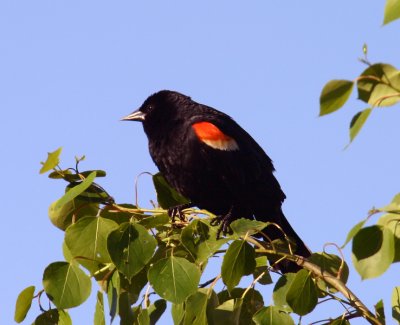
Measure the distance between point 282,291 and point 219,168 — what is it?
156 cm

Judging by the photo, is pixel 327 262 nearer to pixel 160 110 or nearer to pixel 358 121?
pixel 358 121

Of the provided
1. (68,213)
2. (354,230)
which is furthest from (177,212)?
(354,230)

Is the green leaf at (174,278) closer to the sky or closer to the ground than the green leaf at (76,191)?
closer to the ground

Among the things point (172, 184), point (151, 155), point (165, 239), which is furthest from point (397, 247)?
point (151, 155)

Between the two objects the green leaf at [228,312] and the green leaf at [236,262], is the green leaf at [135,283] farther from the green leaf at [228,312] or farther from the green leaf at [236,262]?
the green leaf at [236,262]

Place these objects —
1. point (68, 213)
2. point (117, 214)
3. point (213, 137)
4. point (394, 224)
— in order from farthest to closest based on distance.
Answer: point (213, 137) < point (68, 213) < point (117, 214) < point (394, 224)

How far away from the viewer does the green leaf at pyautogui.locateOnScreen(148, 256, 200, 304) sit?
2.19 m

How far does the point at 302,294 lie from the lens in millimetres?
2148

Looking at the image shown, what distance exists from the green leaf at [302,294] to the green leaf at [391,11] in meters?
0.89

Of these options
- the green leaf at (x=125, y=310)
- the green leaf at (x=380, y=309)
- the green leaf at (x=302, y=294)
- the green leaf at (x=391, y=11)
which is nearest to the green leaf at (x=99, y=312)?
the green leaf at (x=125, y=310)

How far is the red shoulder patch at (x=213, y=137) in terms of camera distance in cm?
377

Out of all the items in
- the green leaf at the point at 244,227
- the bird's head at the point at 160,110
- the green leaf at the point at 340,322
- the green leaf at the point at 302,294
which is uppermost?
the bird's head at the point at 160,110

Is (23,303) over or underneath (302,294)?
over

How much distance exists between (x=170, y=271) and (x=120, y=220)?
50 centimetres
